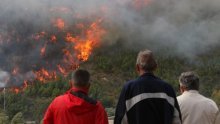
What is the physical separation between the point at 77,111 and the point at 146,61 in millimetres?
1041

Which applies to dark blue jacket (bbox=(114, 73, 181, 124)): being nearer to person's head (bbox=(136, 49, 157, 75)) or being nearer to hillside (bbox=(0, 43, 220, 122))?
person's head (bbox=(136, 49, 157, 75))

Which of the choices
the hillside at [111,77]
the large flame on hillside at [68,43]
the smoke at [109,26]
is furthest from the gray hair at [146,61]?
the smoke at [109,26]

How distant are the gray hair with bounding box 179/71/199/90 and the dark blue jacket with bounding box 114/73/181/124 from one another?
2.38 feet

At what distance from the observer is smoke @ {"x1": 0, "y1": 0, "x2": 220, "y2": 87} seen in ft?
112

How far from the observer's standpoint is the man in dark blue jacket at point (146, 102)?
528 centimetres

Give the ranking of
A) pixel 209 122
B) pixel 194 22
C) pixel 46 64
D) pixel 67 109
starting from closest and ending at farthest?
pixel 67 109 < pixel 209 122 < pixel 46 64 < pixel 194 22

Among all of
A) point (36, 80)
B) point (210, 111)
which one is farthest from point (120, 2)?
point (210, 111)

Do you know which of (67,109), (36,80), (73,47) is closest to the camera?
(67,109)

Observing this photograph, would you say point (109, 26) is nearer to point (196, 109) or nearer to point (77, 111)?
point (196, 109)

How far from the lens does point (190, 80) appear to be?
19.6ft

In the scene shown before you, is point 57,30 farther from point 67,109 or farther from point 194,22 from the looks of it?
point 67,109

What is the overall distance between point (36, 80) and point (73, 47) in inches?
264

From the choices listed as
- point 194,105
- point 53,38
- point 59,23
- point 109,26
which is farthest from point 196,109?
point 109,26

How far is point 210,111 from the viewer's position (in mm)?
5973
